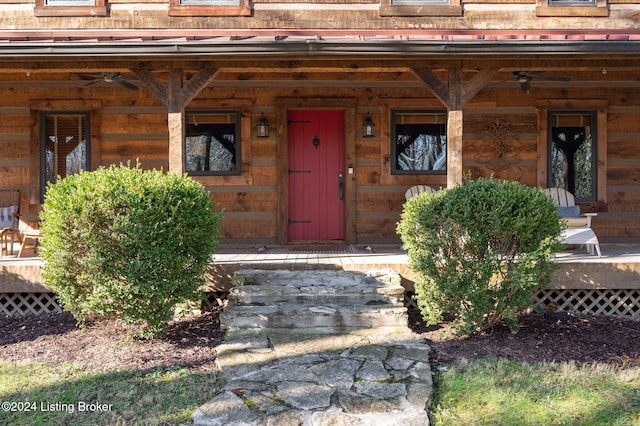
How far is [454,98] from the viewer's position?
6.09m

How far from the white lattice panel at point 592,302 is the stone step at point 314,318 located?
1.88 metres

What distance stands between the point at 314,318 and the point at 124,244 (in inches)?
69.2

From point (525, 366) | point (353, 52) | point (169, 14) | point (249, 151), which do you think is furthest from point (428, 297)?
point (169, 14)

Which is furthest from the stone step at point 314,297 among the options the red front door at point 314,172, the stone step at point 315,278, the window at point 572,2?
the window at point 572,2

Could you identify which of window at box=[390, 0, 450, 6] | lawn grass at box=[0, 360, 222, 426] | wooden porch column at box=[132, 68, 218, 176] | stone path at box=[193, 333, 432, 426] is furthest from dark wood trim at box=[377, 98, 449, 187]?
lawn grass at box=[0, 360, 222, 426]

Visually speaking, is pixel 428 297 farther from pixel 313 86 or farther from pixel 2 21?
pixel 2 21

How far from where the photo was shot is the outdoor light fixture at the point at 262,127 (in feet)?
26.2

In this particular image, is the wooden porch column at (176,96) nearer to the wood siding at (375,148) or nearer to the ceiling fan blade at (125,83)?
the ceiling fan blade at (125,83)

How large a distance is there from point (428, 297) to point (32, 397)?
326 centimetres

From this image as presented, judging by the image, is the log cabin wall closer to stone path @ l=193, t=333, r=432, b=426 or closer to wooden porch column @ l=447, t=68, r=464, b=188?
wooden porch column @ l=447, t=68, r=464, b=188

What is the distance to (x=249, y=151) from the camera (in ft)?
26.5

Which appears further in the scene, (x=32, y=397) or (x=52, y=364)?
(x=52, y=364)

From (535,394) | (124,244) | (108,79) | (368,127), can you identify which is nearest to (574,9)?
(368,127)

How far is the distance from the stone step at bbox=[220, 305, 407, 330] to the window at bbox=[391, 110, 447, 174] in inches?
140
